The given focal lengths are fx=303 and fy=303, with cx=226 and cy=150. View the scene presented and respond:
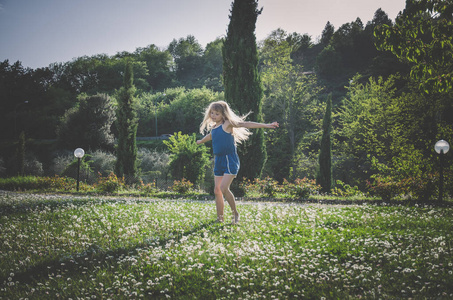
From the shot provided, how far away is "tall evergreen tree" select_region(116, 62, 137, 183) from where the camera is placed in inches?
804

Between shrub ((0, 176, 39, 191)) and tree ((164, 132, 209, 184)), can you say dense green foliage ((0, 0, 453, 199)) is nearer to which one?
tree ((164, 132, 209, 184))

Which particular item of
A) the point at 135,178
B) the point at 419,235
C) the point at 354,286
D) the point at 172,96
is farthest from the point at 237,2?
the point at 172,96

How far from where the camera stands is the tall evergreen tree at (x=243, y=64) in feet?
56.7

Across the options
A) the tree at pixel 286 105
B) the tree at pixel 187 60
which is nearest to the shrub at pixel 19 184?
the tree at pixel 286 105

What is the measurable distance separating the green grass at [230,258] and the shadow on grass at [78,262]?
1 cm

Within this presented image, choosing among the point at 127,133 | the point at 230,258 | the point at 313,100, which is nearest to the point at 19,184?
the point at 127,133

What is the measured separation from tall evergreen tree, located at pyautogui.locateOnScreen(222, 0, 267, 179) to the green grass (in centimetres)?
1119

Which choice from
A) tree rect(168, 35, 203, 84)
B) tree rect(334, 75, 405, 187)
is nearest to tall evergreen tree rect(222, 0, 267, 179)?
tree rect(334, 75, 405, 187)

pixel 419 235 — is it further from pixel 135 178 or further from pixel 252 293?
pixel 135 178

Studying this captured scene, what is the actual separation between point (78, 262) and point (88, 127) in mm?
32687

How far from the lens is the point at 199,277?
3.81 m

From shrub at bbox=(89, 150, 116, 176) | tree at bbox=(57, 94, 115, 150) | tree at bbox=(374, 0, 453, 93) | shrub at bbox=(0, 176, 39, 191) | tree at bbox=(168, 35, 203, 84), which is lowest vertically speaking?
shrub at bbox=(0, 176, 39, 191)

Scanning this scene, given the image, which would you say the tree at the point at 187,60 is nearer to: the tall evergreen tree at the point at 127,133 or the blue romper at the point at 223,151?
the tall evergreen tree at the point at 127,133

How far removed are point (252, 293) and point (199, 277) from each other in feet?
2.42
